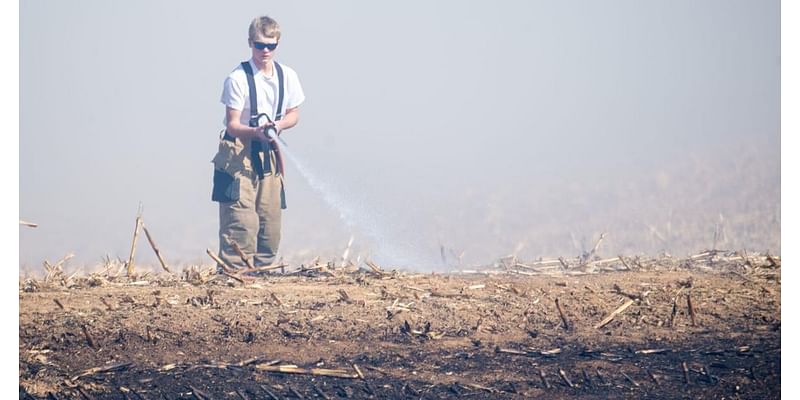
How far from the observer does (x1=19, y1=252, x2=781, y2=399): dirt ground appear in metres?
6.52

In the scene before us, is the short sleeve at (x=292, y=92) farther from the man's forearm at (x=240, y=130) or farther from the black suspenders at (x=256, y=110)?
the man's forearm at (x=240, y=130)

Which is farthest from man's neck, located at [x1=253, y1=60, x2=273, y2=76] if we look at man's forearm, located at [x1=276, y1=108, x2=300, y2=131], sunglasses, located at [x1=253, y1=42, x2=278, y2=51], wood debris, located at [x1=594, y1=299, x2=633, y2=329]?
wood debris, located at [x1=594, y1=299, x2=633, y2=329]

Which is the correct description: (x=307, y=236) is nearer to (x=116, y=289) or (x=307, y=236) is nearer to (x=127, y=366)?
(x=116, y=289)

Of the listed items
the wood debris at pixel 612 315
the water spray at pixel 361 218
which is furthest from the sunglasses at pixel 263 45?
the wood debris at pixel 612 315

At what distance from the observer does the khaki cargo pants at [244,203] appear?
9.38 metres

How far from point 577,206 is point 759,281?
14.6 metres

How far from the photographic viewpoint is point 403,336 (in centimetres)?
718

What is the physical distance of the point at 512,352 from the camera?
6.88 meters

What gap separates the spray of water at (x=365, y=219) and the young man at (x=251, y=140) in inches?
8.4

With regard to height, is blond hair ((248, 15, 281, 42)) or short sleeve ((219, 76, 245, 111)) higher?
blond hair ((248, 15, 281, 42))

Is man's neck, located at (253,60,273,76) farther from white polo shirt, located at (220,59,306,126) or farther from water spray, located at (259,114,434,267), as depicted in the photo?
water spray, located at (259,114,434,267)

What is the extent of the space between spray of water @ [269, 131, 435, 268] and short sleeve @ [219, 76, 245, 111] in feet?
1.48

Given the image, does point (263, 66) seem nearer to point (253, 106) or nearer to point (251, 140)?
point (253, 106)

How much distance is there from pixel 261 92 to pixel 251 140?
15.8 inches
